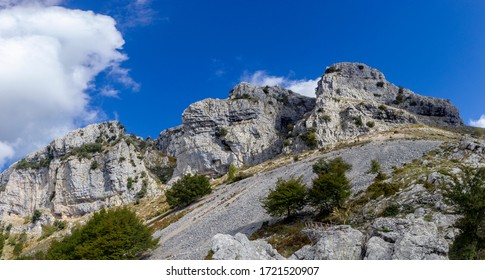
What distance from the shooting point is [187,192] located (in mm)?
59094

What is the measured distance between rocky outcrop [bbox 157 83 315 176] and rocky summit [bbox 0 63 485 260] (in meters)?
0.32

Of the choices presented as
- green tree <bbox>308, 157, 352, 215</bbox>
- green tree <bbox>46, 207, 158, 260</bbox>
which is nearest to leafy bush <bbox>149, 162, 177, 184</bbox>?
green tree <bbox>46, 207, 158, 260</bbox>

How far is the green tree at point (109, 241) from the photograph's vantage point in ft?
92.8

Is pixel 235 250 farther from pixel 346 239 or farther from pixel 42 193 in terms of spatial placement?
pixel 42 193

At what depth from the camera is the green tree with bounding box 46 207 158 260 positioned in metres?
28.3

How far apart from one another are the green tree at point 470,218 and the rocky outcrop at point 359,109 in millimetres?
68438

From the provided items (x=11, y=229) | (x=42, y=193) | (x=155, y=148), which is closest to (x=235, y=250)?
(x=11, y=229)

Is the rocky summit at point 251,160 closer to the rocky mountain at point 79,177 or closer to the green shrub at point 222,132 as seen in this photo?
the rocky mountain at point 79,177

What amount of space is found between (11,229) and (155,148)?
178ft

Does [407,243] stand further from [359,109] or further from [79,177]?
[79,177]

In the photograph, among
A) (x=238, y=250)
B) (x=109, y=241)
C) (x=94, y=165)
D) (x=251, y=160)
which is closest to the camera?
(x=238, y=250)

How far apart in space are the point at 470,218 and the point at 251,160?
8859 centimetres

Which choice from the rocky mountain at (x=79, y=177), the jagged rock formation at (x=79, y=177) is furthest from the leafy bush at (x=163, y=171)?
the jagged rock formation at (x=79, y=177)

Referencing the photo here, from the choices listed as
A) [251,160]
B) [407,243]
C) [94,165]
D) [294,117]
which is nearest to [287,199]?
[407,243]
